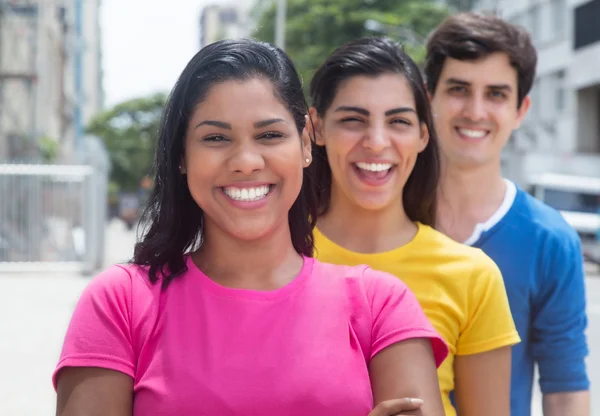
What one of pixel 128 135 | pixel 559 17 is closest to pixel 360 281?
pixel 559 17

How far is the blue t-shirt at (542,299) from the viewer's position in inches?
111

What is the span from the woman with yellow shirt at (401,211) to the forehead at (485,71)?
0.36 meters

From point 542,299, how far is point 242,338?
1.23 metres

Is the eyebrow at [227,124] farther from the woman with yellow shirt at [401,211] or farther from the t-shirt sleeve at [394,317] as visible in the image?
the woman with yellow shirt at [401,211]

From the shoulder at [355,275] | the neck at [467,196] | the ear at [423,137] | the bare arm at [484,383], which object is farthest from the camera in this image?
the neck at [467,196]

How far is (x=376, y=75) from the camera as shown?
2666 millimetres

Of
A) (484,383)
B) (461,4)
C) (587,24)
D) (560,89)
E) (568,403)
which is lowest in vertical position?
(568,403)

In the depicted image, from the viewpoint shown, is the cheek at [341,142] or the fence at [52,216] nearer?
the cheek at [341,142]

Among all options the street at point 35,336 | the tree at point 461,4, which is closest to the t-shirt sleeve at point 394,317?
the street at point 35,336

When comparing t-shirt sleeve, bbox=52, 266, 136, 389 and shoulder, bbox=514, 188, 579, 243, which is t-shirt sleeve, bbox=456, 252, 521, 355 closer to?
shoulder, bbox=514, 188, 579, 243

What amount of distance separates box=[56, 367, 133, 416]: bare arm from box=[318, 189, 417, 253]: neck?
102 centimetres

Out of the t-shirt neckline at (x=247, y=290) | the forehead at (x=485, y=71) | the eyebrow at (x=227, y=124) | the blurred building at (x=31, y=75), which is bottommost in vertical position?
the t-shirt neckline at (x=247, y=290)

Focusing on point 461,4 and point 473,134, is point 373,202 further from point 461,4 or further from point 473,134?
point 461,4

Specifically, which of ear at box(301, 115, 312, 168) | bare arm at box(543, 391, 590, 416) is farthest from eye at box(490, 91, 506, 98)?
ear at box(301, 115, 312, 168)
